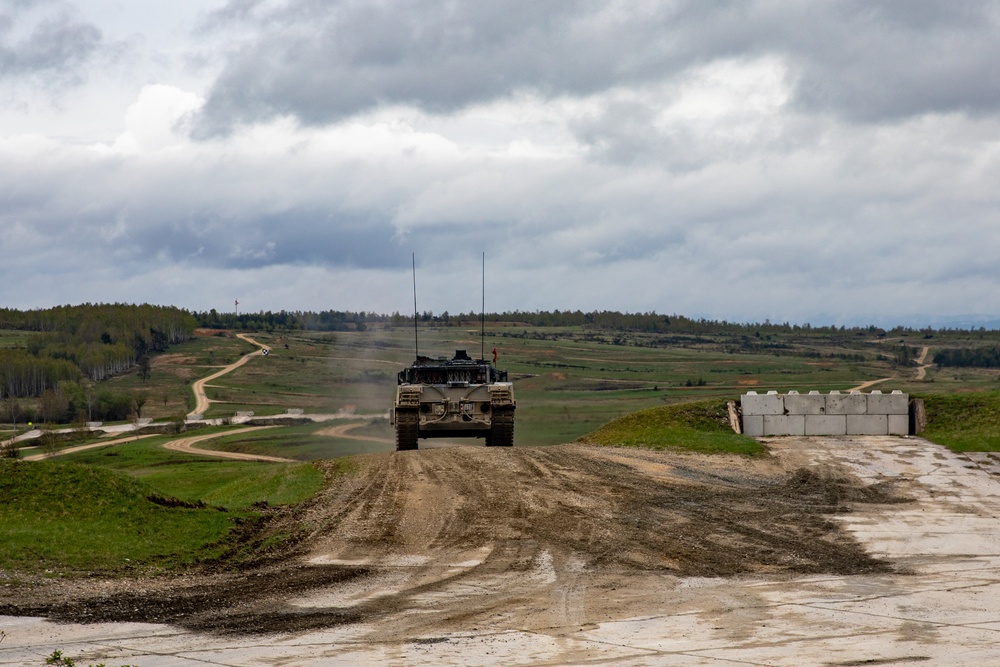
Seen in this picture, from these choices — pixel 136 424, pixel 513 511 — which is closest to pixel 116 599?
pixel 513 511

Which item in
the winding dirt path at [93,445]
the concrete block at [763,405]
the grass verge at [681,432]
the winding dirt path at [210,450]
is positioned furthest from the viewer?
the winding dirt path at [93,445]

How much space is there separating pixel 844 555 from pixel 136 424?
7449 centimetres

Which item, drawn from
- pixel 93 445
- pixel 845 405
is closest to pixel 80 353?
pixel 93 445

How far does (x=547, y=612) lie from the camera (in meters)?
13.2

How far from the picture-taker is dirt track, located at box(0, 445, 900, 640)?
1330cm

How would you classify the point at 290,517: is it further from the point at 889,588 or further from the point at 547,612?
the point at 889,588

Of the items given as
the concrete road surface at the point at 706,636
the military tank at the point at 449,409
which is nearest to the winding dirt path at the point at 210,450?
the military tank at the point at 449,409

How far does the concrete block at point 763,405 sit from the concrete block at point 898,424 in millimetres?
3131

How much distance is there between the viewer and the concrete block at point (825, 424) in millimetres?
33562

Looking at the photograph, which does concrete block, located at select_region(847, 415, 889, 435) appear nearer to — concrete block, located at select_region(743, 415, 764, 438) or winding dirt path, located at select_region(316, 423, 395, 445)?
concrete block, located at select_region(743, 415, 764, 438)

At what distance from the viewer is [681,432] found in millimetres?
32500

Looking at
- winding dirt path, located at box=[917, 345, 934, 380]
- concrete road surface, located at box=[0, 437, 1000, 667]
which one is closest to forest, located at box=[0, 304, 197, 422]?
winding dirt path, located at box=[917, 345, 934, 380]

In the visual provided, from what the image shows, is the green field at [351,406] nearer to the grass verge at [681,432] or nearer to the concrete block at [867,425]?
the grass verge at [681,432]

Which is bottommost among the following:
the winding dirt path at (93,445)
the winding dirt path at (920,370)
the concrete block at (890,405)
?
the winding dirt path at (93,445)
